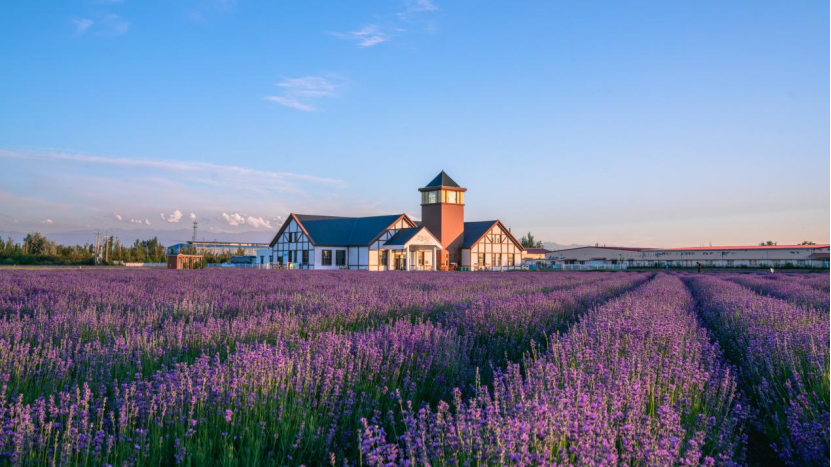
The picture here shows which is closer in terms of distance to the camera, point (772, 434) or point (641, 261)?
point (772, 434)

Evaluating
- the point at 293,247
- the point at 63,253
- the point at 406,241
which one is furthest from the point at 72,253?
the point at 406,241

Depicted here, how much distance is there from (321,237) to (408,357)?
36.7 meters

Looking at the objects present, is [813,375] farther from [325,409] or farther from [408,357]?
[325,409]

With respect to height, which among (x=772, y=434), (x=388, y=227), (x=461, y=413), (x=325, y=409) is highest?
(x=388, y=227)

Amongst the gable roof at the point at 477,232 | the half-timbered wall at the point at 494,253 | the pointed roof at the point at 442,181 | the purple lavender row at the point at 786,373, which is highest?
the pointed roof at the point at 442,181

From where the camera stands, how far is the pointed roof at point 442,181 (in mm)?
41969

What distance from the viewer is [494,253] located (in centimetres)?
4403

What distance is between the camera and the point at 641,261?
2239 inches

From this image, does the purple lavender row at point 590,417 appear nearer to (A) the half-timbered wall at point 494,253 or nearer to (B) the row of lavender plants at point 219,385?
(B) the row of lavender plants at point 219,385

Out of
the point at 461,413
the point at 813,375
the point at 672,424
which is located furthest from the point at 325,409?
the point at 813,375

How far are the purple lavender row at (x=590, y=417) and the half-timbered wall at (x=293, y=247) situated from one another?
117 feet

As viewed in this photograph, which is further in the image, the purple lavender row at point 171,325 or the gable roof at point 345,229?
the gable roof at point 345,229

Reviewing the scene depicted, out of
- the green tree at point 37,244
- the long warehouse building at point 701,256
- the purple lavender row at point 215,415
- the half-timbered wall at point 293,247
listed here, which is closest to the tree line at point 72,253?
the green tree at point 37,244

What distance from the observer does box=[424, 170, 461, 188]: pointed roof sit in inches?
1652
